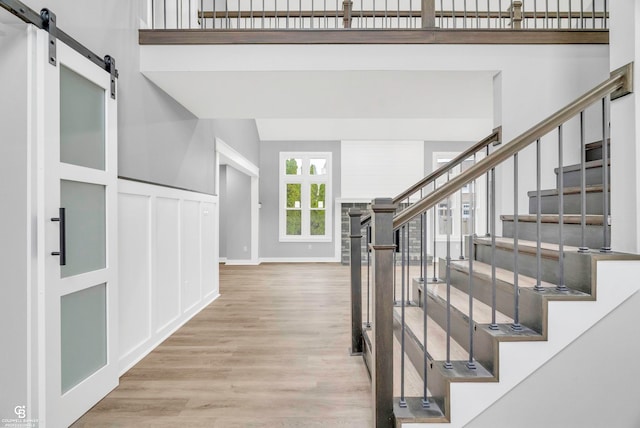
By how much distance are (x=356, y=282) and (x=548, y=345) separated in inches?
55.2

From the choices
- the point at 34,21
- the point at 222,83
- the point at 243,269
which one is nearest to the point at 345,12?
the point at 222,83

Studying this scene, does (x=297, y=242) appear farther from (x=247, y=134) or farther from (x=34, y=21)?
(x=34, y=21)

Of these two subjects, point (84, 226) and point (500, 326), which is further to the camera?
point (84, 226)

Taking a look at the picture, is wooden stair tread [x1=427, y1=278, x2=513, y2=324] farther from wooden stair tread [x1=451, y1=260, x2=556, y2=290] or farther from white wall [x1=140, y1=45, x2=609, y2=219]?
white wall [x1=140, y1=45, x2=609, y2=219]

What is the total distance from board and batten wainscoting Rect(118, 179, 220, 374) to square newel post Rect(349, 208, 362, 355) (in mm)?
1707

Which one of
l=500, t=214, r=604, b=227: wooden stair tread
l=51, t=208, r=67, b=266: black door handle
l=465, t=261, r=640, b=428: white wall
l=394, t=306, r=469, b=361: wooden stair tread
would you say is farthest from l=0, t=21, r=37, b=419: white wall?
l=500, t=214, r=604, b=227: wooden stair tread

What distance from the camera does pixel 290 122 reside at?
7652 millimetres

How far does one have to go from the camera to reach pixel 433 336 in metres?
2.09

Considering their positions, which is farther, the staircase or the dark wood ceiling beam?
the dark wood ceiling beam

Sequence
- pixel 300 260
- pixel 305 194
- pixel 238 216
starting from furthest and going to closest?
pixel 305 194, pixel 300 260, pixel 238 216

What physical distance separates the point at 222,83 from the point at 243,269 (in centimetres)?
Answer: 472

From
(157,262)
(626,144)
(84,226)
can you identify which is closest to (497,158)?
(626,144)

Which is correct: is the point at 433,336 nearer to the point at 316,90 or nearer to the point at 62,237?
the point at 62,237

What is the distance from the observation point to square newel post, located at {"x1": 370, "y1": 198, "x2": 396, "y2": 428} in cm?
161
